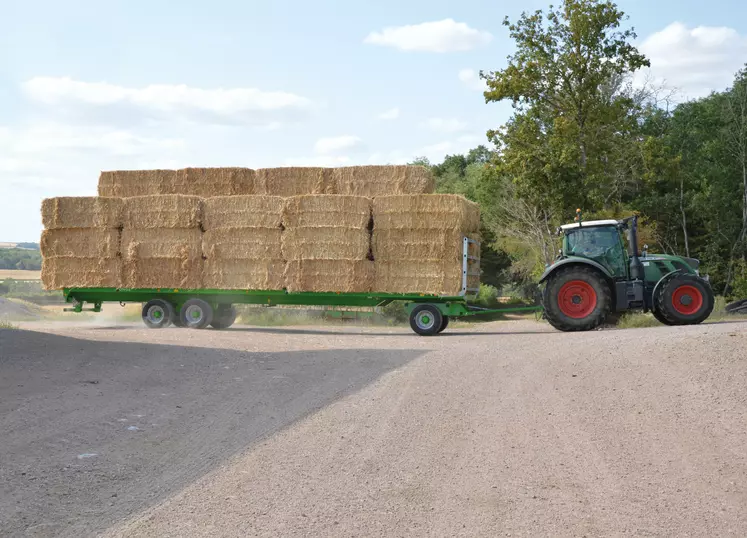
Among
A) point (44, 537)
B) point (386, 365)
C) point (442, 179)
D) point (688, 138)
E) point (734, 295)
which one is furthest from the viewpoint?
point (442, 179)

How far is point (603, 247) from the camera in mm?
19141

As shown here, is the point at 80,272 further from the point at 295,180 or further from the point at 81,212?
the point at 295,180

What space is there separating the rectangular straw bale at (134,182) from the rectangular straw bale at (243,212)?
1877 millimetres

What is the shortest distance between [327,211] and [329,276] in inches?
62.1

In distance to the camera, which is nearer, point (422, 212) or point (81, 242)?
point (422, 212)

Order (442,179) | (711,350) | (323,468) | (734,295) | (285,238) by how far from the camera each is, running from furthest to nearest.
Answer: (442,179)
(734,295)
(285,238)
(711,350)
(323,468)

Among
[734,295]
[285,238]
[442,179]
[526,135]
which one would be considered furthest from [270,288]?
[442,179]

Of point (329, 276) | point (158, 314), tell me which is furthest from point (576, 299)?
point (158, 314)

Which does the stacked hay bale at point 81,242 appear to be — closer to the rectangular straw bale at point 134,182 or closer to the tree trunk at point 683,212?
the rectangular straw bale at point 134,182

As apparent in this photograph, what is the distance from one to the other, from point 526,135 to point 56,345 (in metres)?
20.4

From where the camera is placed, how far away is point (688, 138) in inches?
1587

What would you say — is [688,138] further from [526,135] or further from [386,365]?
[386,365]

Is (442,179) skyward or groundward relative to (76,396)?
skyward

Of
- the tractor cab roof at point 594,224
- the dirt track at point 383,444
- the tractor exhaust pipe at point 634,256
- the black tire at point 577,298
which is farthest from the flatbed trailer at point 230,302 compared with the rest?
the dirt track at point 383,444
